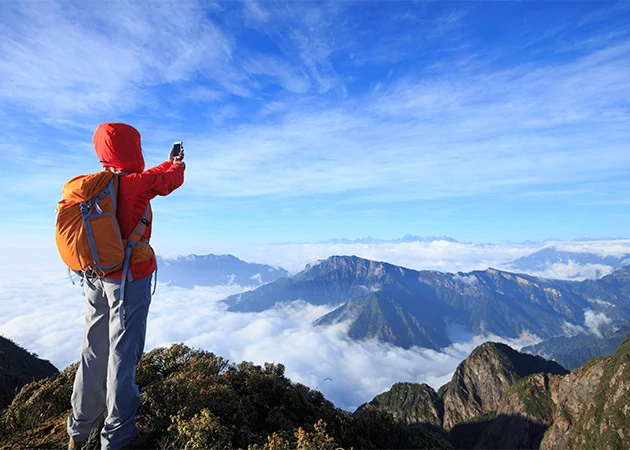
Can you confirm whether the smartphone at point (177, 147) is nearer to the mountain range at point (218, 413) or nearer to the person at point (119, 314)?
the person at point (119, 314)

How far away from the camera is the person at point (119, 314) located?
5.34 meters

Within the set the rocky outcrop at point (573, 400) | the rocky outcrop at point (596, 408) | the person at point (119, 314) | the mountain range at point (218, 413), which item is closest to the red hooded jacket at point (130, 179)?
the person at point (119, 314)

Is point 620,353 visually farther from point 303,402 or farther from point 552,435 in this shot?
point 303,402

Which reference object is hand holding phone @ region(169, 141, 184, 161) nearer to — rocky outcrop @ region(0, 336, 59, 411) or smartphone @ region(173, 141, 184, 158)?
smartphone @ region(173, 141, 184, 158)

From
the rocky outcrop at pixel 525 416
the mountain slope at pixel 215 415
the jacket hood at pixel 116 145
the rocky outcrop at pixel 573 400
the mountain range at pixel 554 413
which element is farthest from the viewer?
the rocky outcrop at pixel 525 416

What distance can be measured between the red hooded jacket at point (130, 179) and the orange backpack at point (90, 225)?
212 mm

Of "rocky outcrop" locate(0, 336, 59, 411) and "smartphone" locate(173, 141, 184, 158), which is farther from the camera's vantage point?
"rocky outcrop" locate(0, 336, 59, 411)

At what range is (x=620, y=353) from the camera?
4080 inches

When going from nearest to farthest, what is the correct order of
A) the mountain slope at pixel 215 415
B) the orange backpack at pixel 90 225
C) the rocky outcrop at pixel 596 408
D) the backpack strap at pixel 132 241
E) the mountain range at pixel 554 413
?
the orange backpack at pixel 90 225 < the backpack strap at pixel 132 241 < the mountain slope at pixel 215 415 < the rocky outcrop at pixel 596 408 < the mountain range at pixel 554 413

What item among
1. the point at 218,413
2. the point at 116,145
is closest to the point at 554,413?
the point at 218,413

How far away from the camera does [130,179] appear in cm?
528

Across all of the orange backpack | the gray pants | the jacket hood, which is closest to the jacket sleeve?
the jacket hood

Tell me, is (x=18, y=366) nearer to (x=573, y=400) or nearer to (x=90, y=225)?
(x=90, y=225)

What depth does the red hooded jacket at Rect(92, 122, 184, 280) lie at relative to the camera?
5328mm
